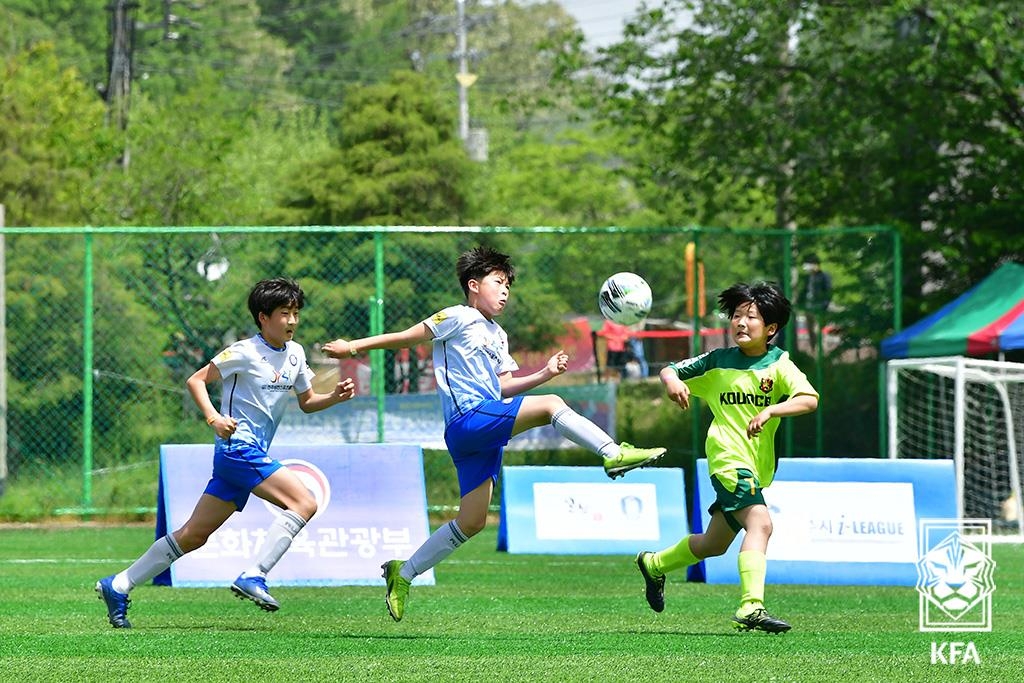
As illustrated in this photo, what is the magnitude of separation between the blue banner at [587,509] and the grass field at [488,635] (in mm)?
940

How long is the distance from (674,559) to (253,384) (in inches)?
102

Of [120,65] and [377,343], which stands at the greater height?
[120,65]

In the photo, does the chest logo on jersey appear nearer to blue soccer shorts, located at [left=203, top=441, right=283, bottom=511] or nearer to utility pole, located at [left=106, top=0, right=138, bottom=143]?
blue soccer shorts, located at [left=203, top=441, right=283, bottom=511]

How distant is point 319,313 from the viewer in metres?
17.3

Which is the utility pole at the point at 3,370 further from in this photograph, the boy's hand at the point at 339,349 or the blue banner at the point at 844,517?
the boy's hand at the point at 339,349

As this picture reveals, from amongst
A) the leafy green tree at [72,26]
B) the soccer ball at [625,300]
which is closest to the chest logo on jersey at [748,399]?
the soccer ball at [625,300]

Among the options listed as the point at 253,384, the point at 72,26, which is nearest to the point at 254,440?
the point at 253,384

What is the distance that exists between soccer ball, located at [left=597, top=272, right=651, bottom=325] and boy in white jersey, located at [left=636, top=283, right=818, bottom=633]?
34.4 inches

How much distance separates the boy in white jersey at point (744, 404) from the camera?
861 cm

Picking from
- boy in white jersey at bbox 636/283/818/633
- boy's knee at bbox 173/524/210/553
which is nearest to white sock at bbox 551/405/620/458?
boy in white jersey at bbox 636/283/818/633

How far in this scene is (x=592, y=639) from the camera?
8289mm

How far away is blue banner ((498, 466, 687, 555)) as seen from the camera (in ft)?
44.9

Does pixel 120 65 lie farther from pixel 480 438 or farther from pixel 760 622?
pixel 760 622

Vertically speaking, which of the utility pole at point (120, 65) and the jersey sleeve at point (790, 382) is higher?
the utility pole at point (120, 65)
